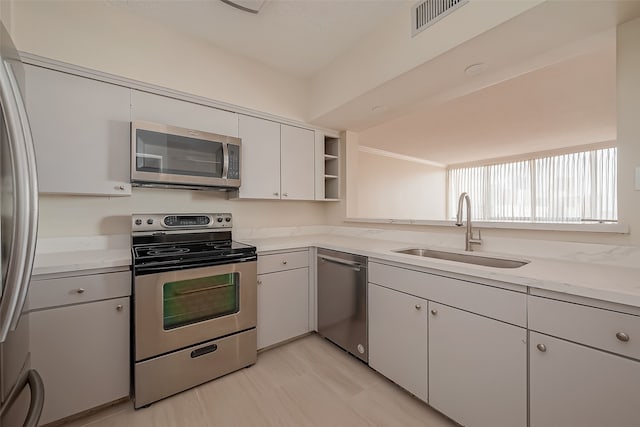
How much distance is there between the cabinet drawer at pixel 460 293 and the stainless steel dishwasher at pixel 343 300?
221 mm

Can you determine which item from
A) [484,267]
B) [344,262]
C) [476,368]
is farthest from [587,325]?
[344,262]

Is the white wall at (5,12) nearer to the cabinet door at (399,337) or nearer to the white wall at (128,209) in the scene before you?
the white wall at (128,209)

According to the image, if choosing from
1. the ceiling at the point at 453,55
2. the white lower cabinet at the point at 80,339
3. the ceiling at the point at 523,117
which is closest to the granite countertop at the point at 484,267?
the white lower cabinet at the point at 80,339

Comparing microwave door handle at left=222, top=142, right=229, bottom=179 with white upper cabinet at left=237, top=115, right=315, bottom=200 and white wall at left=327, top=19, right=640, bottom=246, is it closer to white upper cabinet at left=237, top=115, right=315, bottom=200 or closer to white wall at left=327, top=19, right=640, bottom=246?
white upper cabinet at left=237, top=115, right=315, bottom=200

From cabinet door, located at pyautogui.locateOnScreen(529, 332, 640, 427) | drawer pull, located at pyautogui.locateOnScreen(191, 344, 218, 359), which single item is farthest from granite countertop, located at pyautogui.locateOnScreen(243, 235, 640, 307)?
drawer pull, located at pyautogui.locateOnScreen(191, 344, 218, 359)

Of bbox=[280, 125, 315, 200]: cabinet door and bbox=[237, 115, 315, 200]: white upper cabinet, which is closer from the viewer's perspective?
bbox=[237, 115, 315, 200]: white upper cabinet

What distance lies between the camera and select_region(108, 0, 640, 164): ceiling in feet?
4.54

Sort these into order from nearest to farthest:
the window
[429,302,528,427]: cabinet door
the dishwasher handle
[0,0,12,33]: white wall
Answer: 1. [429,302,528,427]: cabinet door
2. [0,0,12,33]: white wall
3. the dishwasher handle
4. the window

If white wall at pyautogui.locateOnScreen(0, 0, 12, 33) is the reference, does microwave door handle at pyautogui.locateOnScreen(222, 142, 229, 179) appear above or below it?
below

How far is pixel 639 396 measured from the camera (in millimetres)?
893

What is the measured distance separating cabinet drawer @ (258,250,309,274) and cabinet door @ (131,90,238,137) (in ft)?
3.60

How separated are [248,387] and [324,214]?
1.95 m

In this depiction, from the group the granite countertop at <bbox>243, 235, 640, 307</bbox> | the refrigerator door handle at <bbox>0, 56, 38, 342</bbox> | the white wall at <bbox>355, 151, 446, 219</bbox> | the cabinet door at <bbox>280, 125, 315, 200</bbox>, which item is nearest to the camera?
the refrigerator door handle at <bbox>0, 56, 38, 342</bbox>

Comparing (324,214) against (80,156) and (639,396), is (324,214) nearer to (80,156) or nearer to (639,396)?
(80,156)
